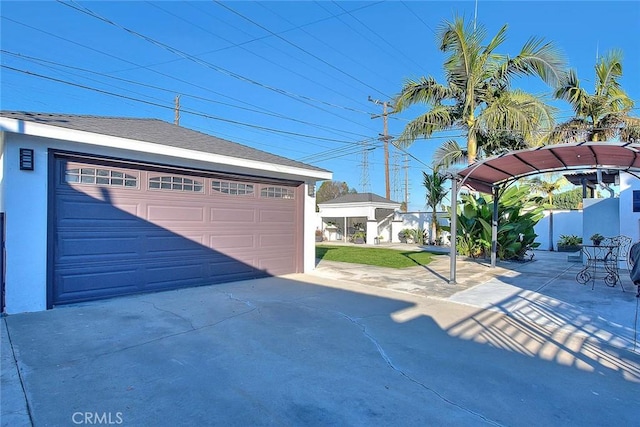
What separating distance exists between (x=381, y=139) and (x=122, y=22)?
16.3m

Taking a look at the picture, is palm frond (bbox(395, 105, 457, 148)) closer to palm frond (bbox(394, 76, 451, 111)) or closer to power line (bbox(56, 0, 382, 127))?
palm frond (bbox(394, 76, 451, 111))

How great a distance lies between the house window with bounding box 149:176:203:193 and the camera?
272 inches

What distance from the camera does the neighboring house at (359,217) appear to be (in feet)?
76.2

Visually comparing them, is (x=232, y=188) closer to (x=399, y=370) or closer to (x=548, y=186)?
(x=399, y=370)

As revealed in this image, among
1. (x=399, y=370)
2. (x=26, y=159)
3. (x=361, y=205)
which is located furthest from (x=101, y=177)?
(x=361, y=205)

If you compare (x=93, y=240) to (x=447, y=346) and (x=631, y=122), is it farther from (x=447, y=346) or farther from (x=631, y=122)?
(x=631, y=122)

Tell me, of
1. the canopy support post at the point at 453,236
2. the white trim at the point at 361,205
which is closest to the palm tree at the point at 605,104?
the canopy support post at the point at 453,236

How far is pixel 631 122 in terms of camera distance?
12.3 metres

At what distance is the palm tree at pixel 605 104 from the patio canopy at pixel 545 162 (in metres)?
5.34

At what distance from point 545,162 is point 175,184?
332 inches

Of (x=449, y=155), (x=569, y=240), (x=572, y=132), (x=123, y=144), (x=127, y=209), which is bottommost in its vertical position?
(x=569, y=240)

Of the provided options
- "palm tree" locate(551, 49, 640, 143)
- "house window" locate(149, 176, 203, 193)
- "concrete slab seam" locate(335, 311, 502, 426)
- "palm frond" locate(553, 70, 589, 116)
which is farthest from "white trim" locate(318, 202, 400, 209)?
"concrete slab seam" locate(335, 311, 502, 426)

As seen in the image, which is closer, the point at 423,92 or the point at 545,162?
the point at 545,162

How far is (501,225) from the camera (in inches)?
491
